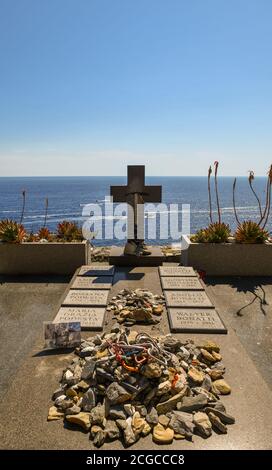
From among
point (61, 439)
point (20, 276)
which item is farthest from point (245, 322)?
point (20, 276)

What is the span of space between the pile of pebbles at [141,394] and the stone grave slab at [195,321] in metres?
0.97

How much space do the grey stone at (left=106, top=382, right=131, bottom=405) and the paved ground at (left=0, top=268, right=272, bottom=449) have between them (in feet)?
1.65

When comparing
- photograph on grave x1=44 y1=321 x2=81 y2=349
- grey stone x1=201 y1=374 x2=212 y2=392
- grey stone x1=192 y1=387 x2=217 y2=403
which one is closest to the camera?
grey stone x1=192 y1=387 x2=217 y2=403

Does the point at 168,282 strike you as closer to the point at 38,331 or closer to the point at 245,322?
the point at 245,322

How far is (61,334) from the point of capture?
5.06 metres

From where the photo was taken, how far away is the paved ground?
333 cm

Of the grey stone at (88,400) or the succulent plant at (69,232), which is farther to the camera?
the succulent plant at (69,232)

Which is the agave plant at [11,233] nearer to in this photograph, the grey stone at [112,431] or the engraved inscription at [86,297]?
the engraved inscription at [86,297]

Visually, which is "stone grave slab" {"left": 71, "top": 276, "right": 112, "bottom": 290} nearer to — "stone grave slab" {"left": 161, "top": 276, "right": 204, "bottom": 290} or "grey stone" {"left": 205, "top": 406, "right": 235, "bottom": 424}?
"stone grave slab" {"left": 161, "top": 276, "right": 204, "bottom": 290}

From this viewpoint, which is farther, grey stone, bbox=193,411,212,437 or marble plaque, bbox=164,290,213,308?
marble plaque, bbox=164,290,213,308

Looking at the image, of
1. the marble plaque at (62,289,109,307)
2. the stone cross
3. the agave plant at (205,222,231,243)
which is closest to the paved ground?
the marble plaque at (62,289,109,307)

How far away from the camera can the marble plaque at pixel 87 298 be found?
674cm

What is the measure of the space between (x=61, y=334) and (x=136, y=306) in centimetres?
200

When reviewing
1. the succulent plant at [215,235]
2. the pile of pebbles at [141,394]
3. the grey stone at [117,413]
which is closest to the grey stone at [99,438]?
A: the pile of pebbles at [141,394]
